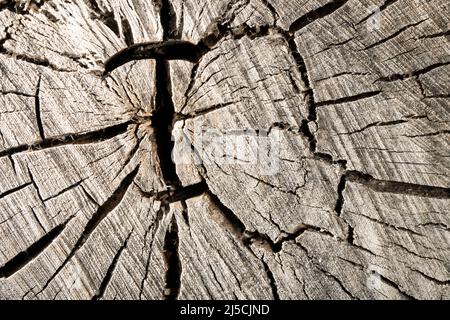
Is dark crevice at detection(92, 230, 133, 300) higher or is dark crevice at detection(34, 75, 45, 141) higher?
dark crevice at detection(34, 75, 45, 141)

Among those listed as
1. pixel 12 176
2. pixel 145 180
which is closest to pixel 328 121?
pixel 145 180

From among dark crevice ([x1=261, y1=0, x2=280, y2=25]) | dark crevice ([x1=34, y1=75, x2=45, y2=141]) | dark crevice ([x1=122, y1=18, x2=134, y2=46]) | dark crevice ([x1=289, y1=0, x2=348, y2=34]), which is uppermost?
dark crevice ([x1=122, y1=18, x2=134, y2=46])

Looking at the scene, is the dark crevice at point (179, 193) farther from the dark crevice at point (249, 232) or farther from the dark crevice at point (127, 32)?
the dark crevice at point (127, 32)

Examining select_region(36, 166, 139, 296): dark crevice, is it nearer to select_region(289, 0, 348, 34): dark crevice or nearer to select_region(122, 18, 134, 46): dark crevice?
select_region(122, 18, 134, 46): dark crevice

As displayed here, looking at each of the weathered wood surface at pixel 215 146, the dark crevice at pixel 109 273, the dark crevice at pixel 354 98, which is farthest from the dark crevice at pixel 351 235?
the dark crevice at pixel 109 273

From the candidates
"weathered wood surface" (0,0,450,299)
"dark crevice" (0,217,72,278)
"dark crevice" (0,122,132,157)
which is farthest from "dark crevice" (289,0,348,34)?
"dark crevice" (0,217,72,278)
